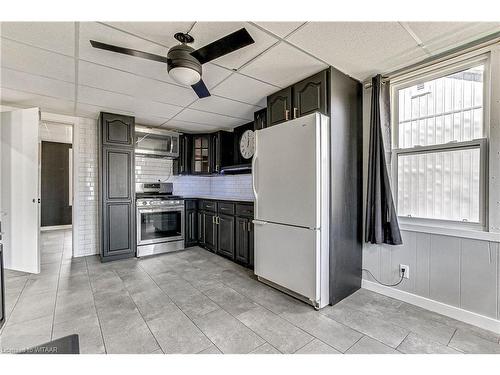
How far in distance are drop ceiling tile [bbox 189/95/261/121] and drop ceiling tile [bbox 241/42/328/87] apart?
2.47 ft

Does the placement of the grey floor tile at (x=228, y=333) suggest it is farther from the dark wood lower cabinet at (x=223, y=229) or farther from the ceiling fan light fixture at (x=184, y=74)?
the ceiling fan light fixture at (x=184, y=74)

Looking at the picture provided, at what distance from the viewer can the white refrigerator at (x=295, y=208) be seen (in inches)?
83.0

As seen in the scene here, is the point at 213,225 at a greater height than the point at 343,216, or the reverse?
the point at 343,216

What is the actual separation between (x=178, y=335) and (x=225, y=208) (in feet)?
6.63

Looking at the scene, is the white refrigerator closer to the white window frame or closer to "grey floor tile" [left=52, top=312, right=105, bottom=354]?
the white window frame

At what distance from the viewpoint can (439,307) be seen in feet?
6.77

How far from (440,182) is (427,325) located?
1.24 m

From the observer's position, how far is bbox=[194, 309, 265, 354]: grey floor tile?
160cm

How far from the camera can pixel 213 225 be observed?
153 inches

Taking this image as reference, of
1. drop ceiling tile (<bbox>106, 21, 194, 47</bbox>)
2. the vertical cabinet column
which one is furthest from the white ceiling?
the vertical cabinet column

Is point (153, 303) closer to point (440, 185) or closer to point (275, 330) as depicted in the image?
Result: point (275, 330)

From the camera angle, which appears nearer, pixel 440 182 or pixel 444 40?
pixel 444 40
